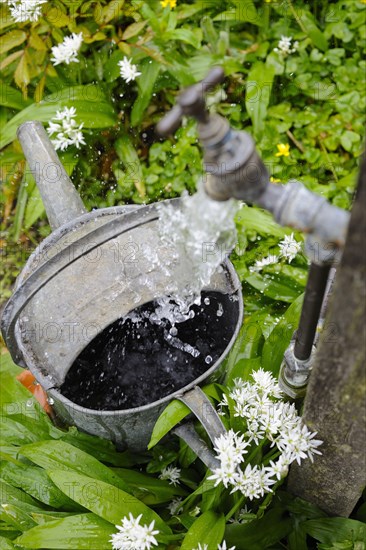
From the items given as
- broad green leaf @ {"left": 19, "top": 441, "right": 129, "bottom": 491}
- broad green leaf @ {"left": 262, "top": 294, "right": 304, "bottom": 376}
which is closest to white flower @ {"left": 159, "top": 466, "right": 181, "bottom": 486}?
broad green leaf @ {"left": 19, "top": 441, "right": 129, "bottom": 491}

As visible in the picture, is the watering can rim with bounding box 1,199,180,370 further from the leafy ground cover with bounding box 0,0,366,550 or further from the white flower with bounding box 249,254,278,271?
the white flower with bounding box 249,254,278,271

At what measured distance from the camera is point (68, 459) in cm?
144

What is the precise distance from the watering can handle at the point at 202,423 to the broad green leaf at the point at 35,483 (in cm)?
37

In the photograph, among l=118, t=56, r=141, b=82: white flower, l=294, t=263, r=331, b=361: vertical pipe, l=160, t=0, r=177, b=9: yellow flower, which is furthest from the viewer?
l=160, t=0, r=177, b=9: yellow flower

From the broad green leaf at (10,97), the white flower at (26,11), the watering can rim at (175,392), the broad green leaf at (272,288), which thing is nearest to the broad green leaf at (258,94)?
the broad green leaf at (272,288)

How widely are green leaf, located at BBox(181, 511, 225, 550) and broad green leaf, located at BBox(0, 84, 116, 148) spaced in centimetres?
139

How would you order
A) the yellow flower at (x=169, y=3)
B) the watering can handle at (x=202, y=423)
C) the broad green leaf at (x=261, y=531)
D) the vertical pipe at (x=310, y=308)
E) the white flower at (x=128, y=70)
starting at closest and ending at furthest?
the vertical pipe at (x=310, y=308)
the watering can handle at (x=202, y=423)
the broad green leaf at (x=261, y=531)
the white flower at (x=128, y=70)
the yellow flower at (x=169, y=3)

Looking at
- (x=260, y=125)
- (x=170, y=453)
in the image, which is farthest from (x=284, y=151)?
(x=170, y=453)

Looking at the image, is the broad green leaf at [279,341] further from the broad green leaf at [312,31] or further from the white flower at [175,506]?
the broad green leaf at [312,31]

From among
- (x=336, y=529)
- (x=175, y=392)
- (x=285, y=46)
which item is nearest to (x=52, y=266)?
(x=175, y=392)

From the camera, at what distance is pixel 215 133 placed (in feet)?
2.39

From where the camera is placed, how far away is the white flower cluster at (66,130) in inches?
79.8

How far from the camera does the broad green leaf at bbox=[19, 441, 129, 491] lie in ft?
4.66

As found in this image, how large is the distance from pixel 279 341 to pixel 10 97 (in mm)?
1450
